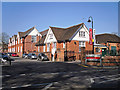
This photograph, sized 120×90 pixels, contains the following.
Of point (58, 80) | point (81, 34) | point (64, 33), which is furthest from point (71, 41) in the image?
point (58, 80)

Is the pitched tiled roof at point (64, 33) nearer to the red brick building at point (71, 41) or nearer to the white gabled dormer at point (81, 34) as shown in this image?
the red brick building at point (71, 41)

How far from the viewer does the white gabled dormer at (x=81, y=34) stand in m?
33.9

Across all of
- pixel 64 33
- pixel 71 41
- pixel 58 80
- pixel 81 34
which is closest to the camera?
pixel 58 80

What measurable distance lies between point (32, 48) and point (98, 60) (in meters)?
38.3

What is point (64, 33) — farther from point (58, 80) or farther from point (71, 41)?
point (58, 80)

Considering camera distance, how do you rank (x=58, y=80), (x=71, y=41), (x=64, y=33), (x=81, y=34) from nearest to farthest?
(x=58, y=80) < (x=71, y=41) < (x=81, y=34) < (x=64, y=33)

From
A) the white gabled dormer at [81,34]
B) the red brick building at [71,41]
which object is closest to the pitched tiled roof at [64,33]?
the red brick building at [71,41]

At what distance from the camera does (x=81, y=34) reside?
3481 cm

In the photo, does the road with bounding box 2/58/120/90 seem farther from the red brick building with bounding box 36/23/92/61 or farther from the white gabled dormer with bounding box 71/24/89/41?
the white gabled dormer with bounding box 71/24/89/41

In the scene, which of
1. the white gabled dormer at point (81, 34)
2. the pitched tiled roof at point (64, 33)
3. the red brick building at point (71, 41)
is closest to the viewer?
the red brick building at point (71, 41)

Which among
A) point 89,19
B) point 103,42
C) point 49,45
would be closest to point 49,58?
point 49,45

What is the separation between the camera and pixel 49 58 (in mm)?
31156

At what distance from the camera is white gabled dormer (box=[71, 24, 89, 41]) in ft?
111

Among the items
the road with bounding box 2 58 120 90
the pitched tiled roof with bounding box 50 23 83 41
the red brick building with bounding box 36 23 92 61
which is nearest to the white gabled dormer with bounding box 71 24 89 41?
the red brick building with bounding box 36 23 92 61
